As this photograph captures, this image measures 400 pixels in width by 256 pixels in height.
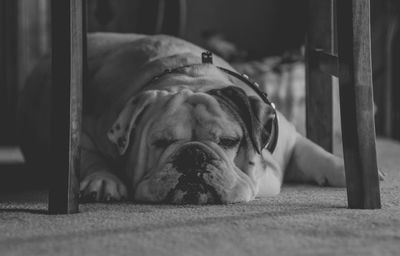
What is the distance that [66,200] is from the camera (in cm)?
153

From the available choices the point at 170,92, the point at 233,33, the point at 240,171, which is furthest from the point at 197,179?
the point at 233,33

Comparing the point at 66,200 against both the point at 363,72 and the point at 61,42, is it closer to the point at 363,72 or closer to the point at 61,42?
the point at 61,42

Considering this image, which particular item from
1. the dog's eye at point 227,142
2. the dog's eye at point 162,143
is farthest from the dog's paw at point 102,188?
the dog's eye at point 227,142

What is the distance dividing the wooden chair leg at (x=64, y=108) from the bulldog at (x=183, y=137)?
18 centimetres

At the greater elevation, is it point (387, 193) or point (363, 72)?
point (363, 72)

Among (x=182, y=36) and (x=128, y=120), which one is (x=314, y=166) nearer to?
(x=128, y=120)

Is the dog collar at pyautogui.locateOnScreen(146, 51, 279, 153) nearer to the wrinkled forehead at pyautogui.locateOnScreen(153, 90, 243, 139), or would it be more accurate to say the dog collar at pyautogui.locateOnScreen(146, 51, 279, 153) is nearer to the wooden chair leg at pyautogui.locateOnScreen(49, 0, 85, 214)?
the wrinkled forehead at pyautogui.locateOnScreen(153, 90, 243, 139)

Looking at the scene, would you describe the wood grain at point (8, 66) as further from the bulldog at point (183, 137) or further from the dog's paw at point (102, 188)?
the dog's paw at point (102, 188)

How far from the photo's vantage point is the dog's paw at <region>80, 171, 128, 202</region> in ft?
5.64

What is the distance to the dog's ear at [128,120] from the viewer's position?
179 centimetres

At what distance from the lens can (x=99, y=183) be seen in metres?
1.76

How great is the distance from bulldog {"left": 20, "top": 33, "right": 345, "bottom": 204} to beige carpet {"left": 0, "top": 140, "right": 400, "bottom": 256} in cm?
8

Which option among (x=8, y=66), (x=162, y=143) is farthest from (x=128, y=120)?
(x=8, y=66)

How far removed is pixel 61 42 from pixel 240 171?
0.51 meters
